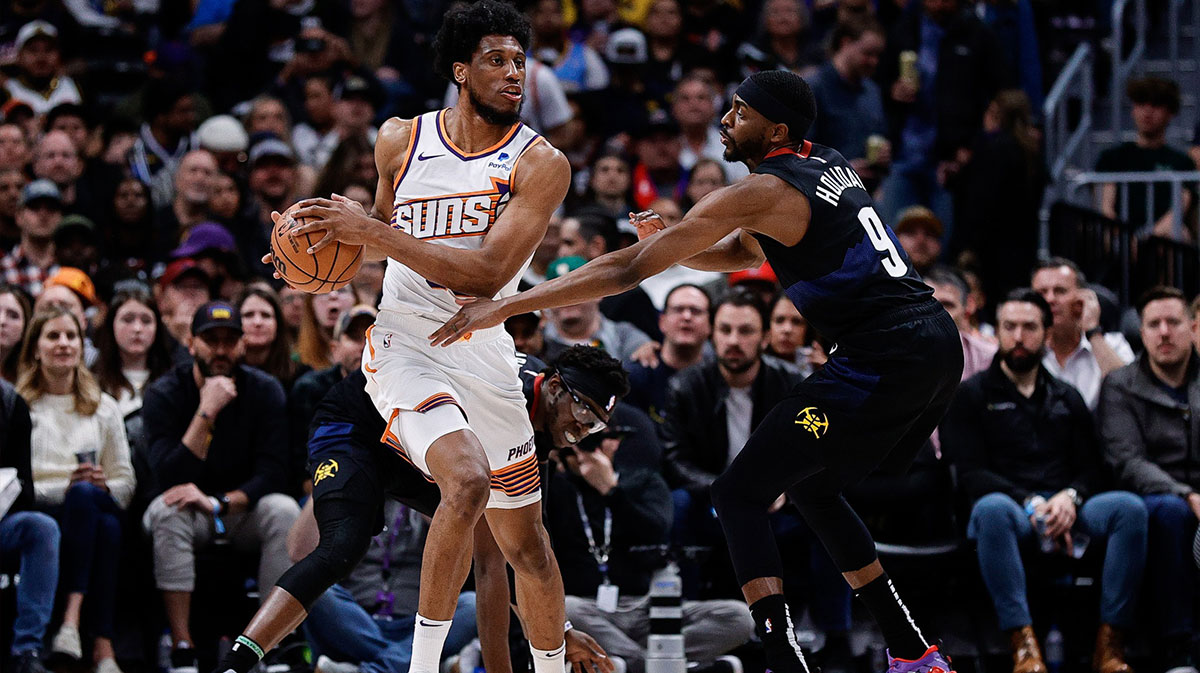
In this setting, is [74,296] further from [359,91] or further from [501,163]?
[501,163]

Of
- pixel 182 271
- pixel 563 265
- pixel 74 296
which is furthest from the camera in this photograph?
pixel 182 271

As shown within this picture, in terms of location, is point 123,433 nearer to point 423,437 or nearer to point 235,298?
point 235,298

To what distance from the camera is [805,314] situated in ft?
19.7

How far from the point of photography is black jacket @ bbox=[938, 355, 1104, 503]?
884cm

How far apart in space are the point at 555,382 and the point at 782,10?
7.63 metres

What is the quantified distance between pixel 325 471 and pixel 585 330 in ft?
11.2

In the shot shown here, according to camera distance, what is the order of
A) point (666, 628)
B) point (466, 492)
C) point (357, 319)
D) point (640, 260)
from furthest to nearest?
point (357, 319)
point (666, 628)
point (640, 260)
point (466, 492)

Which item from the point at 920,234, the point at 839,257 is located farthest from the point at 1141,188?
the point at 839,257

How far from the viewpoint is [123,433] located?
878 cm

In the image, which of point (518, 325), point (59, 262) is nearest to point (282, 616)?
point (518, 325)

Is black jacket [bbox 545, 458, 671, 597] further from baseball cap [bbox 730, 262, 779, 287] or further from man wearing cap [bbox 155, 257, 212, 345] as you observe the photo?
man wearing cap [bbox 155, 257, 212, 345]

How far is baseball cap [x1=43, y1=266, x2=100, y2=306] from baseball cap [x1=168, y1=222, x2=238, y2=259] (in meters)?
0.61

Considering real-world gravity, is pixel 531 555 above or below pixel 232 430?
below

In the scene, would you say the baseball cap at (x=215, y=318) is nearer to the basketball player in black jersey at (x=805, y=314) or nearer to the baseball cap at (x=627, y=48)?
the basketball player in black jersey at (x=805, y=314)
